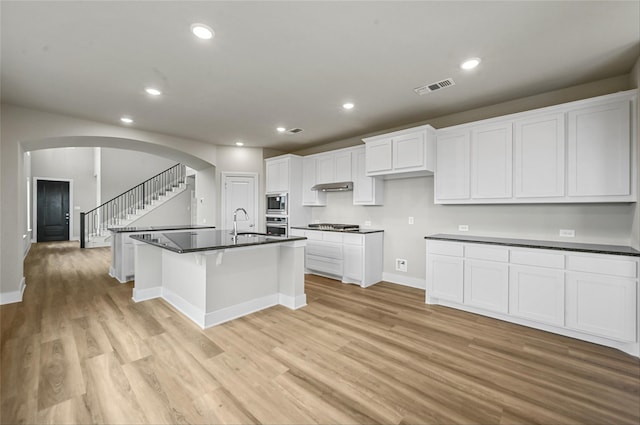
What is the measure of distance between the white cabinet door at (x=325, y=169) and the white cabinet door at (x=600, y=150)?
3.50 m

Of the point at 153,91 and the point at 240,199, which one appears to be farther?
the point at 240,199

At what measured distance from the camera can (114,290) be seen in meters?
4.43

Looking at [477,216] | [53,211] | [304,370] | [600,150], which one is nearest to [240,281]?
[304,370]

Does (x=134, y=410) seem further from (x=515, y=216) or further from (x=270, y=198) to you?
(x=270, y=198)

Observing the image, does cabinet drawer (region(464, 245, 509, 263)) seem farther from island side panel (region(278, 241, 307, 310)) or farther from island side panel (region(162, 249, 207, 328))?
island side panel (region(162, 249, 207, 328))

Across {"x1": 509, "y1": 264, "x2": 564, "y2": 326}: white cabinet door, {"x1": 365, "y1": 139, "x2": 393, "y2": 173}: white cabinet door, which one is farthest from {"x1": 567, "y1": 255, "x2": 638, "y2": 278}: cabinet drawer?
{"x1": 365, "y1": 139, "x2": 393, "y2": 173}: white cabinet door

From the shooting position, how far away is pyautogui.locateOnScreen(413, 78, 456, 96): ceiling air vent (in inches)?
125

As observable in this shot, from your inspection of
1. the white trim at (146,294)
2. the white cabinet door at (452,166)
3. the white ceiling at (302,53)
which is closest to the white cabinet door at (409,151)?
the white cabinet door at (452,166)

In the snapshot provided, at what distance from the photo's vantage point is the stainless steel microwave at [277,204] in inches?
238

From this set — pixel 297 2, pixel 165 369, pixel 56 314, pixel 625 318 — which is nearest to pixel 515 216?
pixel 625 318

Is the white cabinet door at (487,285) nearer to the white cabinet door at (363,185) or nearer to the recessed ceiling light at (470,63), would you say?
the white cabinet door at (363,185)

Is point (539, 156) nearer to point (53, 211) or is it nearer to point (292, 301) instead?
point (292, 301)

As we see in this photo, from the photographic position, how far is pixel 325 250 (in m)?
5.18

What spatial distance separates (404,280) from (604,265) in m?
2.55
